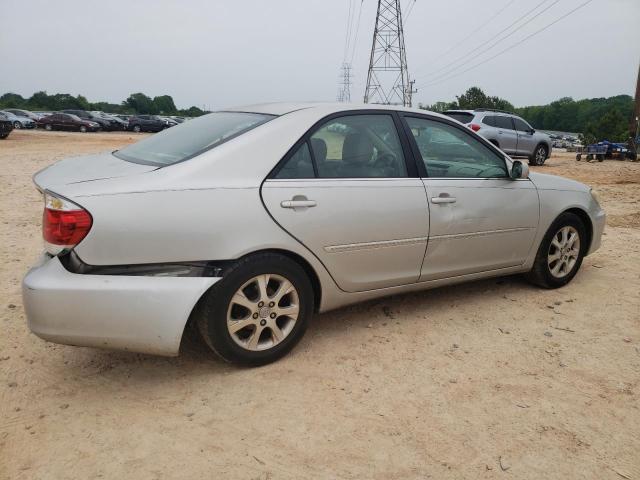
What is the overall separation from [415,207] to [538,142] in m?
14.9

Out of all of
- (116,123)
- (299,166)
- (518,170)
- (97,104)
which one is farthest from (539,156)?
(97,104)

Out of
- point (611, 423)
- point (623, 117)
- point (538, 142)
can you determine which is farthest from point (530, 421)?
point (623, 117)

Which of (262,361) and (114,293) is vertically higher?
(114,293)

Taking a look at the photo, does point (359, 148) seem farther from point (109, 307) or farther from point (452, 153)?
point (109, 307)

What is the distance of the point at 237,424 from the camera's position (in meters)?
2.57

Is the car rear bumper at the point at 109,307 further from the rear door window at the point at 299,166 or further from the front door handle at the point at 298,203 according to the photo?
the rear door window at the point at 299,166

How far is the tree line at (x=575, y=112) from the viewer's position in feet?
228

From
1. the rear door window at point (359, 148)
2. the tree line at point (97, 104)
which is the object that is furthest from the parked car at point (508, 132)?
the tree line at point (97, 104)

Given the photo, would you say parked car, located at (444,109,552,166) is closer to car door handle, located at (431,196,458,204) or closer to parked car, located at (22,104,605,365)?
parked car, located at (22,104,605,365)

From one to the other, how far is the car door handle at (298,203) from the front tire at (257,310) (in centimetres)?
28

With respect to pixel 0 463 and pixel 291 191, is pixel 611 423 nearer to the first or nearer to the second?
pixel 291 191

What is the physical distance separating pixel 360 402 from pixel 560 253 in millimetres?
2562

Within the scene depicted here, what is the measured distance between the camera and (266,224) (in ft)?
9.53

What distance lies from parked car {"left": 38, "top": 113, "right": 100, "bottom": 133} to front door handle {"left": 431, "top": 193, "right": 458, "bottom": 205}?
38.9m
